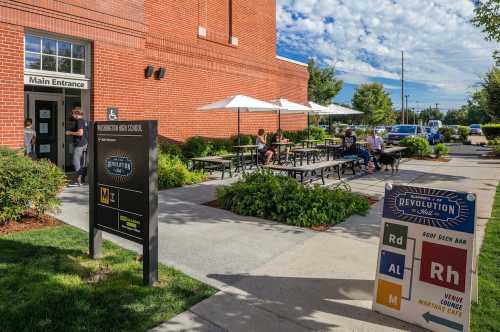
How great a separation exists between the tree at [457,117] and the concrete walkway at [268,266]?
99362mm

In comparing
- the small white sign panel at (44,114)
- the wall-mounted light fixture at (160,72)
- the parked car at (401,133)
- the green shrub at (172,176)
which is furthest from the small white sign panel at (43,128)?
the parked car at (401,133)

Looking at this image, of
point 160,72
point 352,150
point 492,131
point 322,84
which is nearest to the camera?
point 160,72

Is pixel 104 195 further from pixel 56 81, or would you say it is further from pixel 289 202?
pixel 56 81

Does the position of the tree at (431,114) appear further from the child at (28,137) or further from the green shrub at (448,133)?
the child at (28,137)

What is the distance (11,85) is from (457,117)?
4506 inches

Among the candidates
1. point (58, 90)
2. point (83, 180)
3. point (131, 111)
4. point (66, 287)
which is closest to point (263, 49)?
point (131, 111)

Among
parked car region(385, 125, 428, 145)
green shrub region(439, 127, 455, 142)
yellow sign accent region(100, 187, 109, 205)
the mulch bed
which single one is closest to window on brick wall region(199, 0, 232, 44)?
the mulch bed

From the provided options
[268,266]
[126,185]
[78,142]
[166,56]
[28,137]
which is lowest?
[268,266]

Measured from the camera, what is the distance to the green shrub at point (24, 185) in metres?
6.07

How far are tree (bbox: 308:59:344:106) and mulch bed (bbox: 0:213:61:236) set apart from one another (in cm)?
3327

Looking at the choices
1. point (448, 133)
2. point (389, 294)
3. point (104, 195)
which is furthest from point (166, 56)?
point (448, 133)

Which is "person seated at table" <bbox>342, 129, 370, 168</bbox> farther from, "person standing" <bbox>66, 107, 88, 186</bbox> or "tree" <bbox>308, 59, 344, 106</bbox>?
"tree" <bbox>308, 59, 344, 106</bbox>

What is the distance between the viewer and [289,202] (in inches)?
292

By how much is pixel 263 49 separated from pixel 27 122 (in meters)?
11.9
